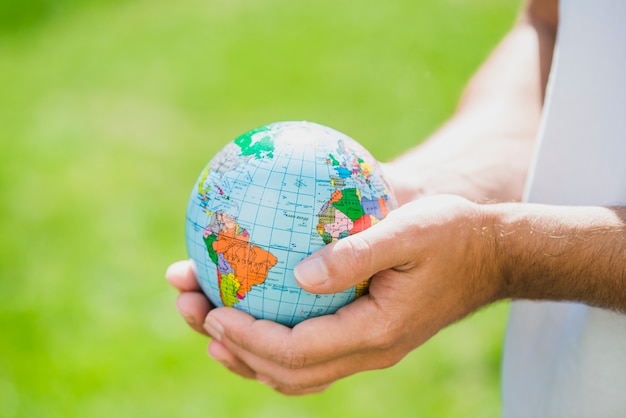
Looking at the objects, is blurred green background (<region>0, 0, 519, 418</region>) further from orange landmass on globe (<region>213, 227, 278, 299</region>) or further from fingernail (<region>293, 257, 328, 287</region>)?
fingernail (<region>293, 257, 328, 287</region>)

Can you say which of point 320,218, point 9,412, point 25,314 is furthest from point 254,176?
point 25,314

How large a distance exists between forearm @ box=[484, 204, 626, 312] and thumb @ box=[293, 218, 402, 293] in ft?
1.18

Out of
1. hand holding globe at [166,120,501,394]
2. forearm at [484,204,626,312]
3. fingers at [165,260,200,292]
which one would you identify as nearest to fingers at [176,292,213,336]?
fingers at [165,260,200,292]

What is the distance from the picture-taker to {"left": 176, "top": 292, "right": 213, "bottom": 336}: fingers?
2.73 metres

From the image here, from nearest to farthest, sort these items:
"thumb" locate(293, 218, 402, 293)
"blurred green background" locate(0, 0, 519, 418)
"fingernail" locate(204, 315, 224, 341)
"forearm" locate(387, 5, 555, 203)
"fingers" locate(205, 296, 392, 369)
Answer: "thumb" locate(293, 218, 402, 293), "fingers" locate(205, 296, 392, 369), "fingernail" locate(204, 315, 224, 341), "forearm" locate(387, 5, 555, 203), "blurred green background" locate(0, 0, 519, 418)

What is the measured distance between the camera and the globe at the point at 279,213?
2.40 m

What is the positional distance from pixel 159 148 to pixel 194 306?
533cm

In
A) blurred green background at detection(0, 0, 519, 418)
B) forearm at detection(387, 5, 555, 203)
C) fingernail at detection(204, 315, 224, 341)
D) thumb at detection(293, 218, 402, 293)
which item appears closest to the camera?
thumb at detection(293, 218, 402, 293)

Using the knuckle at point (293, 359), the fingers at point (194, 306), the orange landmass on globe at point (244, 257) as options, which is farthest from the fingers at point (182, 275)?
the knuckle at point (293, 359)

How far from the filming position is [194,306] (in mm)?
2736

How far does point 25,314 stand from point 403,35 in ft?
22.8

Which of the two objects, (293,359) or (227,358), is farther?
(227,358)

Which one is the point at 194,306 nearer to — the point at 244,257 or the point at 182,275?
the point at 182,275

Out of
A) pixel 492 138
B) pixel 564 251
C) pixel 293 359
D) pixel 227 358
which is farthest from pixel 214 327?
pixel 492 138
